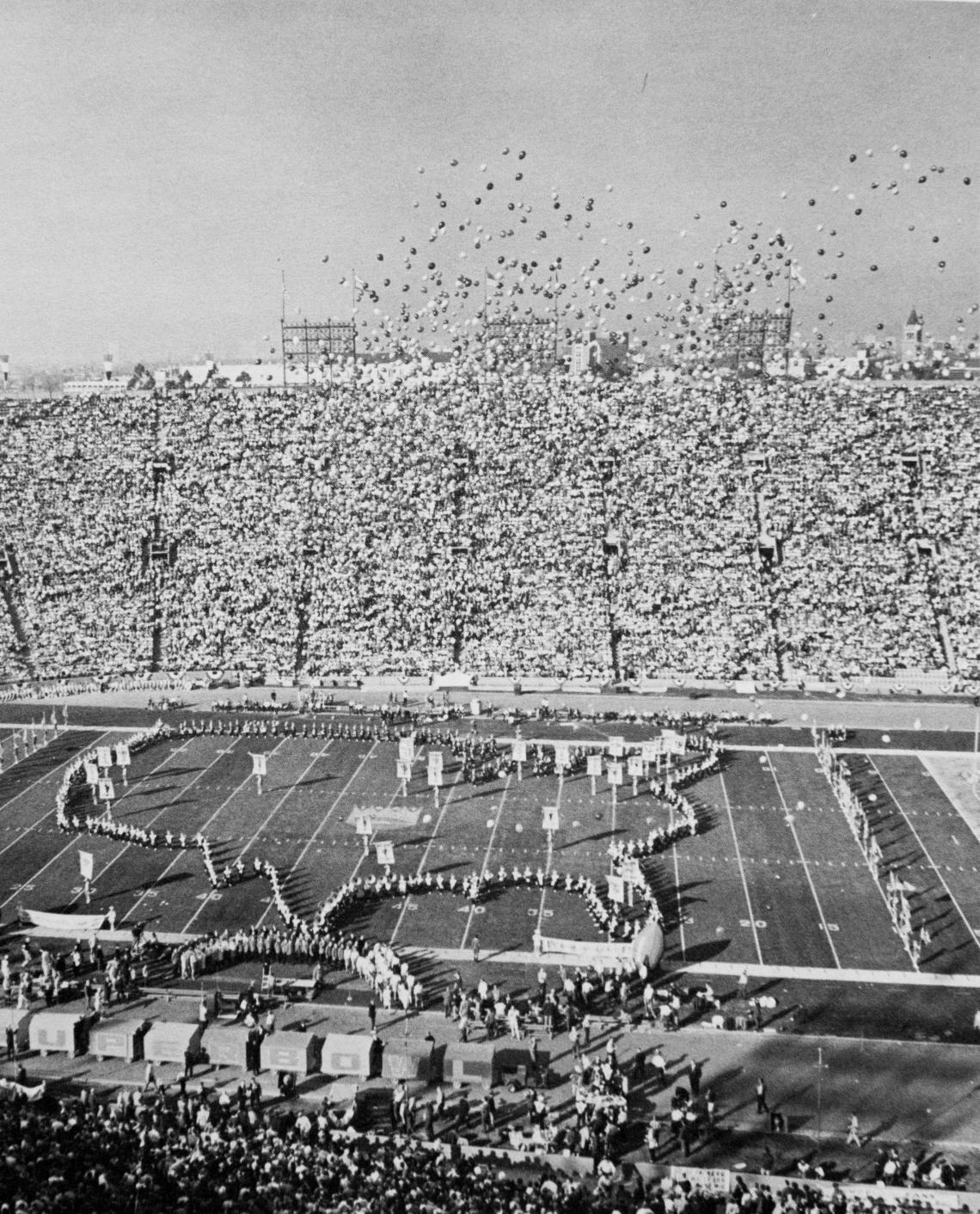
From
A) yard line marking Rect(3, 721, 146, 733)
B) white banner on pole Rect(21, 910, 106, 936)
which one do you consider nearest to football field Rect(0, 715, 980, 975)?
white banner on pole Rect(21, 910, 106, 936)

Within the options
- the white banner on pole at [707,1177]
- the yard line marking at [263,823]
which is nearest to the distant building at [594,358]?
the yard line marking at [263,823]

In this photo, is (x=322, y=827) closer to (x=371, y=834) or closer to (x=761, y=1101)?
(x=371, y=834)

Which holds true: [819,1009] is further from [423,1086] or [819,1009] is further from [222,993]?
[222,993]

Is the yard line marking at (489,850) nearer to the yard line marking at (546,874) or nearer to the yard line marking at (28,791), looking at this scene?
the yard line marking at (546,874)

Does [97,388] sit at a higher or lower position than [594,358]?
lower

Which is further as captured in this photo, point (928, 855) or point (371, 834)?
point (371, 834)

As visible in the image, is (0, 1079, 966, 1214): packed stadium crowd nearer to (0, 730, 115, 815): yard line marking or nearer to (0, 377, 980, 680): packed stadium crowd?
(0, 730, 115, 815): yard line marking

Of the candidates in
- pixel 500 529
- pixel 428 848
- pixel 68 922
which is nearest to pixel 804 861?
pixel 428 848

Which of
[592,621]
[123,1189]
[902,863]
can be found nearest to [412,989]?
[123,1189]
